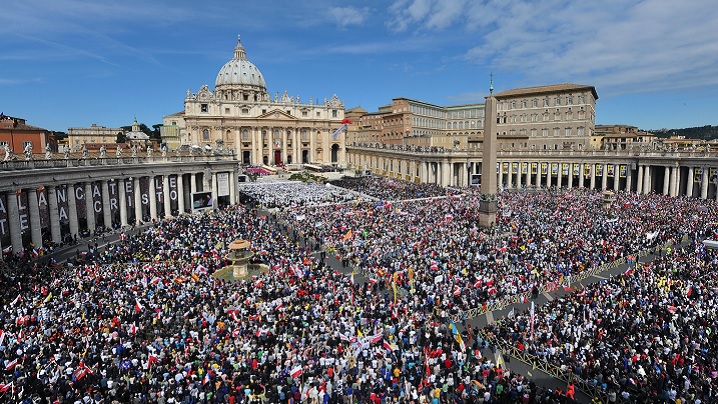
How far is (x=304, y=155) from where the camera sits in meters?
125

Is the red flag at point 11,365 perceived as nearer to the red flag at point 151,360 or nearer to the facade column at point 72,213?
the red flag at point 151,360

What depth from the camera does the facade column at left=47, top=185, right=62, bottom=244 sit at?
35.6 meters

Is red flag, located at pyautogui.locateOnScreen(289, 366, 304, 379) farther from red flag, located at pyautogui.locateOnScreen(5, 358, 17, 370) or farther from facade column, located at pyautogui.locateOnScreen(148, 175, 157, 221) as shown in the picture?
facade column, located at pyautogui.locateOnScreen(148, 175, 157, 221)

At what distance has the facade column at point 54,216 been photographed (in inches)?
1403

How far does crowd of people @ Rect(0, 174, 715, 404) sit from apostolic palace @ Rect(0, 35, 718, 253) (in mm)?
7967

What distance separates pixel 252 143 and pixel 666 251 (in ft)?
327

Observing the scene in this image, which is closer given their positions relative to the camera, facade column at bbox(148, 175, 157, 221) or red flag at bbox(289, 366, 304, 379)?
red flag at bbox(289, 366, 304, 379)

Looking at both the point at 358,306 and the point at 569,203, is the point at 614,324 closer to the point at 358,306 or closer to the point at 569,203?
the point at 358,306

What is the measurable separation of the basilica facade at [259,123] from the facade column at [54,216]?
7099 cm

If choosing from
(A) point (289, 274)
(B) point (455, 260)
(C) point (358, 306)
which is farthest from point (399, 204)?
(C) point (358, 306)

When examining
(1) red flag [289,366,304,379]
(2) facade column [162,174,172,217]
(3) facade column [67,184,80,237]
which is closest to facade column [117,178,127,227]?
(3) facade column [67,184,80,237]

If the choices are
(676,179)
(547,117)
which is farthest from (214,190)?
(547,117)

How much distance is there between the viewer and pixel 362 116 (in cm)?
13175

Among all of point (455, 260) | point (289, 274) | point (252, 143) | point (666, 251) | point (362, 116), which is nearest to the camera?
point (289, 274)
